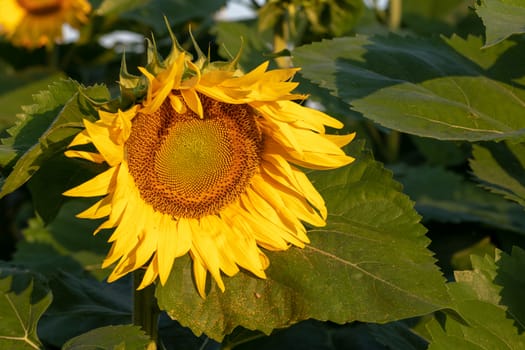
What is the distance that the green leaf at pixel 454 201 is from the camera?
249 centimetres

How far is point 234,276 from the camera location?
4.88 ft

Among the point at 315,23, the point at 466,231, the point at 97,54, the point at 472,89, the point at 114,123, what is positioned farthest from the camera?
the point at 97,54

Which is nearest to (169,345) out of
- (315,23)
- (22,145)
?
(22,145)

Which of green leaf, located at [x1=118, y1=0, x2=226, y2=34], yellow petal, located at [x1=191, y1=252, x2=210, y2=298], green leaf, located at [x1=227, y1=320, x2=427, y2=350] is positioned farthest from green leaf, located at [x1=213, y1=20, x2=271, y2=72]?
yellow petal, located at [x1=191, y1=252, x2=210, y2=298]

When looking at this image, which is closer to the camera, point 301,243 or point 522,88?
point 301,243

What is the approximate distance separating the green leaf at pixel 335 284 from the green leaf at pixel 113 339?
6cm

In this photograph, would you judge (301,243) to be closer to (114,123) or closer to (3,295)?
(114,123)

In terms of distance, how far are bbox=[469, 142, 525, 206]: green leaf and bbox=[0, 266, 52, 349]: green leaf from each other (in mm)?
853

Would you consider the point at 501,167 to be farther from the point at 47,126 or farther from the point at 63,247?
the point at 63,247

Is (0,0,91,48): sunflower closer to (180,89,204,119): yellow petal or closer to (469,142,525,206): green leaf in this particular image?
(469,142,525,206): green leaf

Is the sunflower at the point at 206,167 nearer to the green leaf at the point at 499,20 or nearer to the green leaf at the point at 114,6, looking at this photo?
the green leaf at the point at 499,20

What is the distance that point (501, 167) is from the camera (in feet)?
6.15

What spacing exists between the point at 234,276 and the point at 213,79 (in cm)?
32

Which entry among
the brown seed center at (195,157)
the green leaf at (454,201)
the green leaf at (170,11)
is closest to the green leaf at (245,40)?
the green leaf at (170,11)
